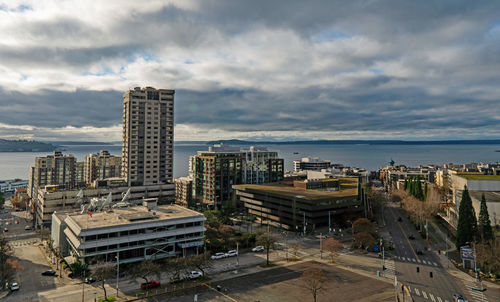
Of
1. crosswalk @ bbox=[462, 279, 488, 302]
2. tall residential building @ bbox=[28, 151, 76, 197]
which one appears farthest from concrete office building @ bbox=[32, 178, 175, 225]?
crosswalk @ bbox=[462, 279, 488, 302]

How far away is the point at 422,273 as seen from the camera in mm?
69688

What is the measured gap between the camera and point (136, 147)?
14862 centimetres

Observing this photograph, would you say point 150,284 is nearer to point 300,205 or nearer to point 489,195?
point 300,205

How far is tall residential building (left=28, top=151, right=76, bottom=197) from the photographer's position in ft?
589

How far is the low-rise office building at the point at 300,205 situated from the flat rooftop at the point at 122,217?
40.8 meters

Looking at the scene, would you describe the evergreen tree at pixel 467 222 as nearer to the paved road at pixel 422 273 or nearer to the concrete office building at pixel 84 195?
the paved road at pixel 422 273

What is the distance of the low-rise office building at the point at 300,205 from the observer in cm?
10881

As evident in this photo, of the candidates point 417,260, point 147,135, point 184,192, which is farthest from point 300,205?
point 147,135

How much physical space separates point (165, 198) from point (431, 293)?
112 m

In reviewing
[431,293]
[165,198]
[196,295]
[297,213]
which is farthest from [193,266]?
[165,198]

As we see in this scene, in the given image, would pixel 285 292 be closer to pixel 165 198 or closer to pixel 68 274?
pixel 68 274

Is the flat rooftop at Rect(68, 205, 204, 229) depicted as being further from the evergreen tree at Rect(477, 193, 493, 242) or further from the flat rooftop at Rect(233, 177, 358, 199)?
the evergreen tree at Rect(477, 193, 493, 242)

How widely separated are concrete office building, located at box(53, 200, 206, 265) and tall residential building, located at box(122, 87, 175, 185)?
64.1 meters

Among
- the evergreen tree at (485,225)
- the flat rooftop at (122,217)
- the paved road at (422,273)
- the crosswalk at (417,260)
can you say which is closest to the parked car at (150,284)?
the flat rooftop at (122,217)
